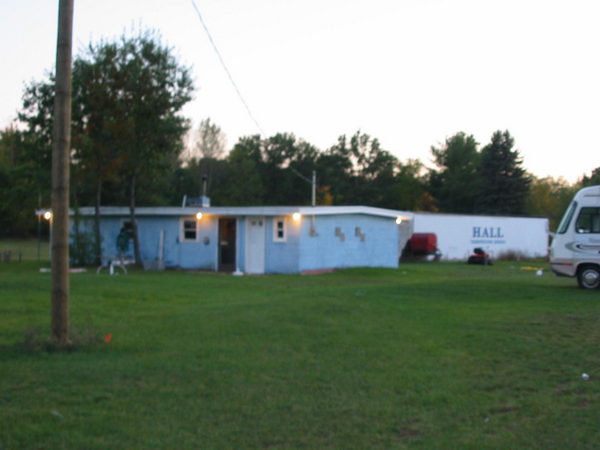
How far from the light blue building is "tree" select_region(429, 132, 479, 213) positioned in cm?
3998

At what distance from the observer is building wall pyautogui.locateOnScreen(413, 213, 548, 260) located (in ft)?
120

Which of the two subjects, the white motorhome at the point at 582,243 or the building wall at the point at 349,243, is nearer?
the white motorhome at the point at 582,243

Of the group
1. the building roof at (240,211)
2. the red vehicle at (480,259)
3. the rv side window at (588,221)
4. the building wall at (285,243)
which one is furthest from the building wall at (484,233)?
the rv side window at (588,221)

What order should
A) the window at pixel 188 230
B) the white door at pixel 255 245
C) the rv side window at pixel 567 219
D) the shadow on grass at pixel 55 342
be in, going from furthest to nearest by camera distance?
the window at pixel 188 230 → the white door at pixel 255 245 → the rv side window at pixel 567 219 → the shadow on grass at pixel 55 342

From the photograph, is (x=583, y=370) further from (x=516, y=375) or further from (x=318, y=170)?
(x=318, y=170)

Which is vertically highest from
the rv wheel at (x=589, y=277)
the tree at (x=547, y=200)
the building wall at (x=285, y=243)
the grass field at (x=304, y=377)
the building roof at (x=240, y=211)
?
the tree at (x=547, y=200)

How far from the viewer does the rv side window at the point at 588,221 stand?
16172 mm

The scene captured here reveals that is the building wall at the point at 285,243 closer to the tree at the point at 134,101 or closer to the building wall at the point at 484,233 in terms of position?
the tree at the point at 134,101

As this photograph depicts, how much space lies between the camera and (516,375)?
6875 mm

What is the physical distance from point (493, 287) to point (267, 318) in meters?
7.91

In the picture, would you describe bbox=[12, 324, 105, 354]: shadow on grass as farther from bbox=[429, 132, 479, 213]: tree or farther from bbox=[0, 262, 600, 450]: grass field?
bbox=[429, 132, 479, 213]: tree

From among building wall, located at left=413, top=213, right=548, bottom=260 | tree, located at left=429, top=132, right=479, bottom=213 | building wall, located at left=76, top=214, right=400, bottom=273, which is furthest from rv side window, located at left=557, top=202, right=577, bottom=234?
tree, located at left=429, top=132, right=479, bottom=213

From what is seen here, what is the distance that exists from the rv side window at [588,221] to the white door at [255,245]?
11045 mm

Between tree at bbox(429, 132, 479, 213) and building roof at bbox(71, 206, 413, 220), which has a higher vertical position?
tree at bbox(429, 132, 479, 213)
